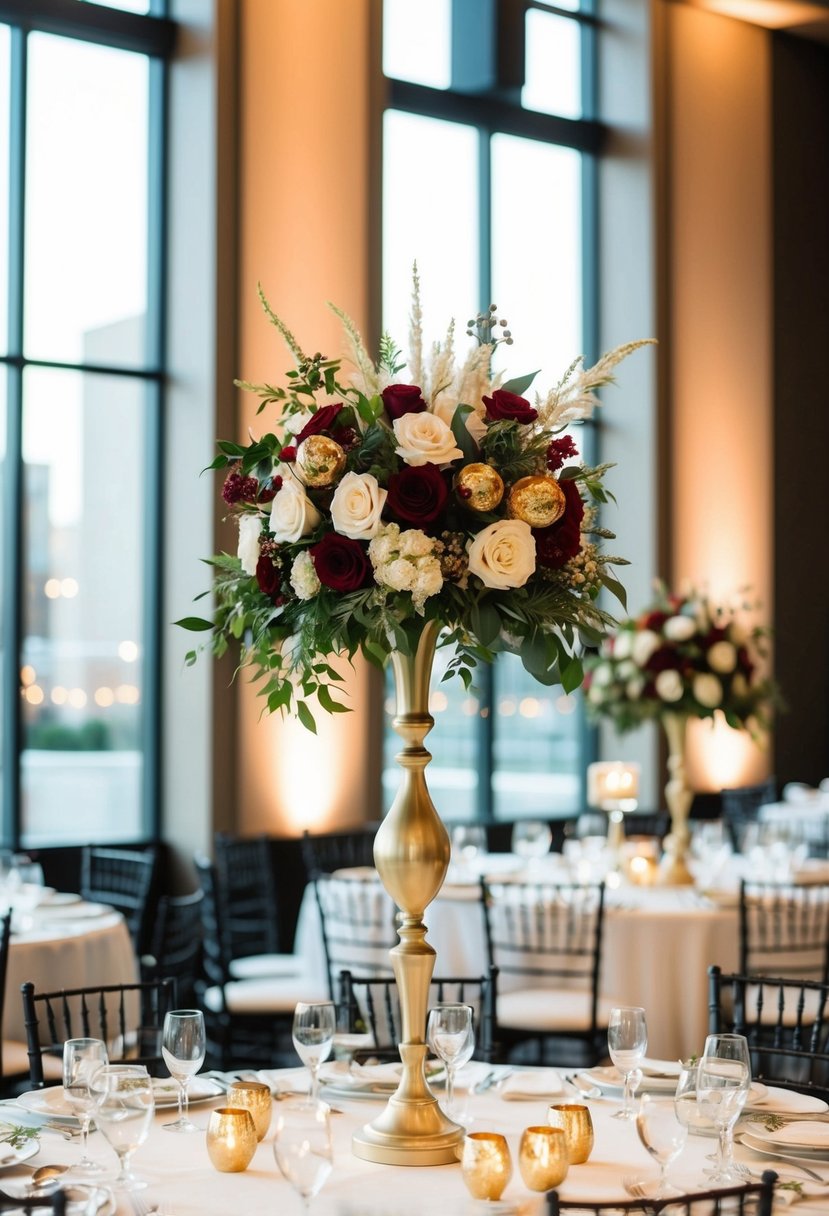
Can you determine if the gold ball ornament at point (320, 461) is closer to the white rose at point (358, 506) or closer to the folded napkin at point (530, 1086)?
the white rose at point (358, 506)

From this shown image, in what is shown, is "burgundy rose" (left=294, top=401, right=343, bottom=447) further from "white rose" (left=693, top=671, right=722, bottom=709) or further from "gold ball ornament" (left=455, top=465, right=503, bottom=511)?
"white rose" (left=693, top=671, right=722, bottom=709)

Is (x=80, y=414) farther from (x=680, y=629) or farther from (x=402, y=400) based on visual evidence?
(x=402, y=400)

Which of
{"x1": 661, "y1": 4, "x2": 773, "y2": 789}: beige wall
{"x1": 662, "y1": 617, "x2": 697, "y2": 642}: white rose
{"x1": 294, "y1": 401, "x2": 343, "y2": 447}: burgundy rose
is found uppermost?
{"x1": 661, "y1": 4, "x2": 773, "y2": 789}: beige wall

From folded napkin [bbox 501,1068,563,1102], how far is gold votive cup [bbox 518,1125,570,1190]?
0.58 meters

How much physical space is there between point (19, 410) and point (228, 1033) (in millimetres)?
3194

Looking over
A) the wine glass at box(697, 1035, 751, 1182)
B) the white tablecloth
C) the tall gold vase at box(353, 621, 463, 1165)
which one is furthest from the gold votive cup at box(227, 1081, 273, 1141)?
the wine glass at box(697, 1035, 751, 1182)

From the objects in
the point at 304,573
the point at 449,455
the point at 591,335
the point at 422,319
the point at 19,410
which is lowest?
the point at 304,573

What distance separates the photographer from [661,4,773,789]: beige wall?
10156 millimetres

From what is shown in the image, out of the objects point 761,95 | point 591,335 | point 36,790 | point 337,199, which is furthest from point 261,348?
point 761,95

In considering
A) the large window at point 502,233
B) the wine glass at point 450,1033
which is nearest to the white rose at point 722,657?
the large window at point 502,233

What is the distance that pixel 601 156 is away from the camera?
10156 millimetres

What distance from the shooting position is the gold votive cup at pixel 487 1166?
221cm

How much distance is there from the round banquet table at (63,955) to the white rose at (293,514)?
287 centimetres

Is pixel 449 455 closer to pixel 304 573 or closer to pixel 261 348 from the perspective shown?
pixel 304 573
